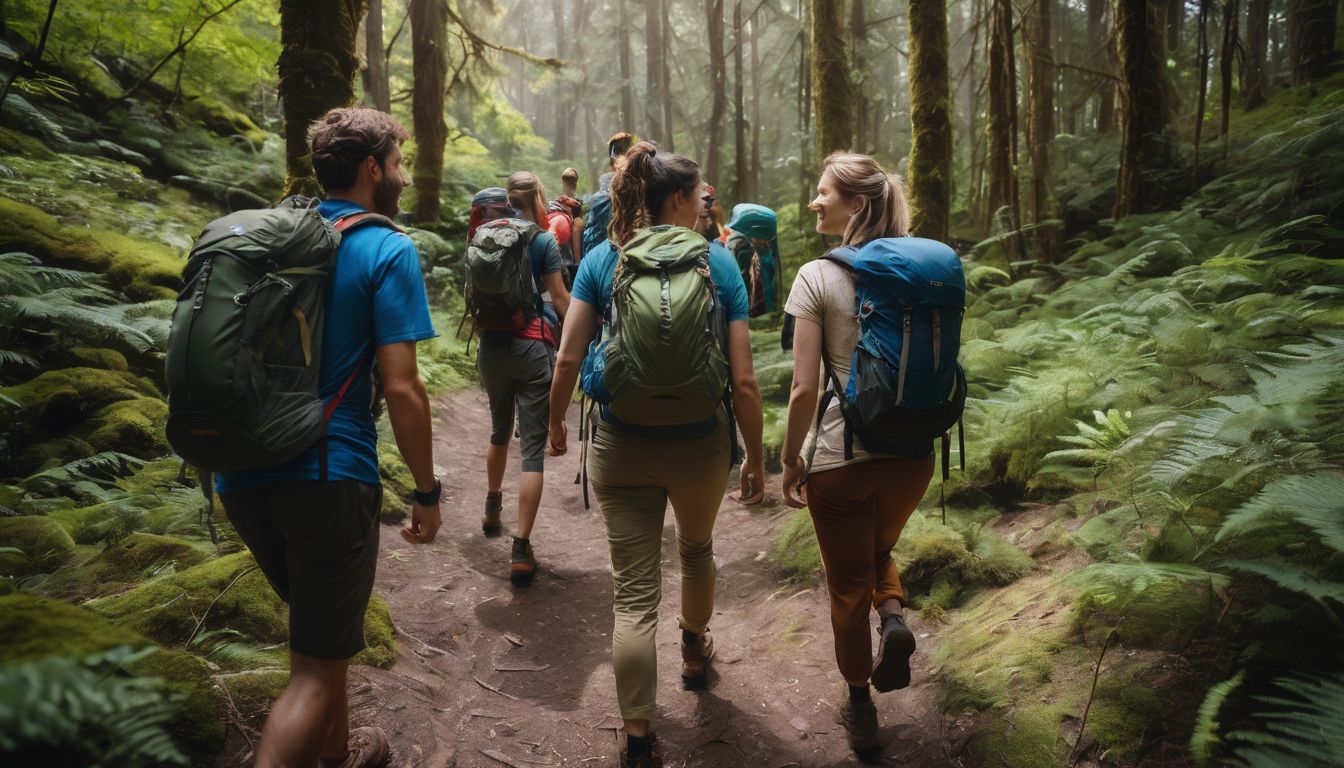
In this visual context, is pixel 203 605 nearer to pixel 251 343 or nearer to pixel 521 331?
pixel 251 343


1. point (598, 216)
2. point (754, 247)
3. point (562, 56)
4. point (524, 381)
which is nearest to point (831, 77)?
point (754, 247)

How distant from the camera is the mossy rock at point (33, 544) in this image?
3564 mm

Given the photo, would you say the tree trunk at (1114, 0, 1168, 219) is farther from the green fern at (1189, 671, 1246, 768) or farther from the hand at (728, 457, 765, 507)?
the green fern at (1189, 671, 1246, 768)

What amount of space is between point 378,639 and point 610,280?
6.98ft

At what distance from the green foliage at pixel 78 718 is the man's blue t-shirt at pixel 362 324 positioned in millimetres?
1248

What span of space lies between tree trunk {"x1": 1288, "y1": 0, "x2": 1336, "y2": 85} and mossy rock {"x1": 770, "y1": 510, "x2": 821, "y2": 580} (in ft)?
36.6

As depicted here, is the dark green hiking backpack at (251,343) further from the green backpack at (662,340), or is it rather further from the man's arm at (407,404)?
the green backpack at (662,340)

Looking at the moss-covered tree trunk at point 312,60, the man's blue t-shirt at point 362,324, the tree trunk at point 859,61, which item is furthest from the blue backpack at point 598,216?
the tree trunk at point 859,61

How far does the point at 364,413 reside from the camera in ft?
8.04

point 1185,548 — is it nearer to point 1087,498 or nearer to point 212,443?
point 1087,498

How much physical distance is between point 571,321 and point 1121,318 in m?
4.30

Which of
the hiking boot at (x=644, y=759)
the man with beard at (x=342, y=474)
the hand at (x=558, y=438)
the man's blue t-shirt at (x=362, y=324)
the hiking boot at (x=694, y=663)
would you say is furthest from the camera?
the hiking boot at (x=694, y=663)

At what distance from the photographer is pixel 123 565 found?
3615 millimetres

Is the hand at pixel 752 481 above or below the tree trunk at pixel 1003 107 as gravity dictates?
below
